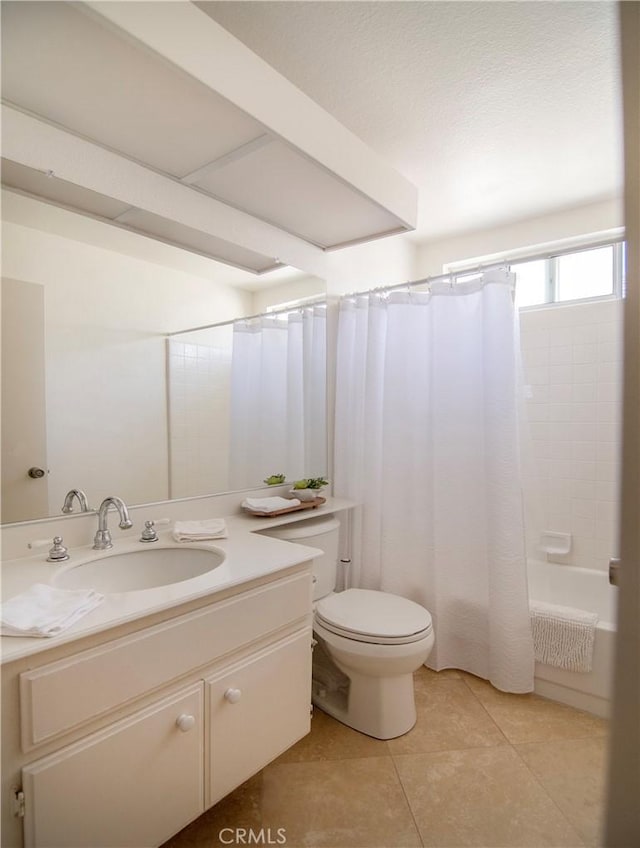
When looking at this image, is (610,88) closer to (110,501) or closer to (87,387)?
(87,387)

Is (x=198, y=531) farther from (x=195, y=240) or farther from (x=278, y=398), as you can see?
(x=195, y=240)

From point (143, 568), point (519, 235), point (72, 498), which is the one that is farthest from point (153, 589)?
point (519, 235)

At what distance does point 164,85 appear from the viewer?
1.20 m

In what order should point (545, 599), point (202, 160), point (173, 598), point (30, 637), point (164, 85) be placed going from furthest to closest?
point (545, 599) → point (202, 160) → point (164, 85) → point (173, 598) → point (30, 637)

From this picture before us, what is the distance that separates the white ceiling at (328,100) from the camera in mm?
1156

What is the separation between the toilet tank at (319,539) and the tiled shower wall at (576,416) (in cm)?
127

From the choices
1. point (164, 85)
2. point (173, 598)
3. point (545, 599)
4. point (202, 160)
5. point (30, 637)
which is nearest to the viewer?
point (30, 637)

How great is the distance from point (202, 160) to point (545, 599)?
2.77 m

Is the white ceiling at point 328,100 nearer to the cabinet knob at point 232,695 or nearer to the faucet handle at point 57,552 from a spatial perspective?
the faucet handle at point 57,552

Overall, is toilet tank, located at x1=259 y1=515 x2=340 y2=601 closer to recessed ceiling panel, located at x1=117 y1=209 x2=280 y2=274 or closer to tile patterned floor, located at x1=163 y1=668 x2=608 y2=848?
tile patterned floor, located at x1=163 y1=668 x2=608 y2=848

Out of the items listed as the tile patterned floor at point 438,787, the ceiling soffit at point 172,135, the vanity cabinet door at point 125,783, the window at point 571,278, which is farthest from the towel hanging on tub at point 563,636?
the ceiling soffit at point 172,135

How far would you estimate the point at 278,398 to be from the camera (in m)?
2.24

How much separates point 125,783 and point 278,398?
1.60 m

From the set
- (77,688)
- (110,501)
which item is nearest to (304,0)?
(110,501)
